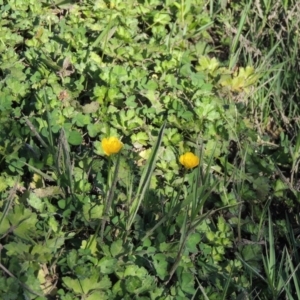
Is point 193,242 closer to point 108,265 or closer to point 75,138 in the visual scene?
point 108,265

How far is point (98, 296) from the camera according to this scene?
2078mm

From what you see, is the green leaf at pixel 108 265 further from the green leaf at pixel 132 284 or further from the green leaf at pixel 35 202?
the green leaf at pixel 35 202

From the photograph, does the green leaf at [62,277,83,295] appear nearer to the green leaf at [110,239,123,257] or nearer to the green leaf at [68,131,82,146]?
the green leaf at [110,239,123,257]

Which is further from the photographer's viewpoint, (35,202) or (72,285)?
(35,202)

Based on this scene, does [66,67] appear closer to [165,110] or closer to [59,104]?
[59,104]

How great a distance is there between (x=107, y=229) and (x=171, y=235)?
0.25 meters

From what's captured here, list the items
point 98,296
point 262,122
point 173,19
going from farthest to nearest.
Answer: point 173,19 → point 262,122 → point 98,296

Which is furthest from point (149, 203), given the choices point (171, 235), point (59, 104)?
point (59, 104)

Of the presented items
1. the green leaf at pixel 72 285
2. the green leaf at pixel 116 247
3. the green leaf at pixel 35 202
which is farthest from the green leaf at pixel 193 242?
the green leaf at pixel 35 202

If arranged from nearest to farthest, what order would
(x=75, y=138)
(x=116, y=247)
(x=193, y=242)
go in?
(x=116, y=247), (x=193, y=242), (x=75, y=138)

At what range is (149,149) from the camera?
2.73 m

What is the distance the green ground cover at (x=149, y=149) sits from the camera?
2170mm

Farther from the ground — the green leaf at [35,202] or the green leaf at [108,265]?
the green leaf at [35,202]

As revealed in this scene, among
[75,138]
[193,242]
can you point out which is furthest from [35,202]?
[193,242]
